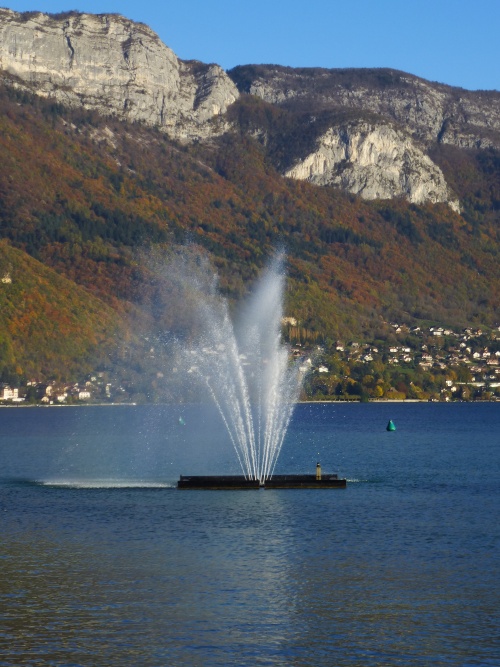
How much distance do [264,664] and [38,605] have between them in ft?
A: 26.7

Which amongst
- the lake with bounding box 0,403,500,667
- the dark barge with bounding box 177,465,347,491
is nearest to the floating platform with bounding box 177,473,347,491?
the dark barge with bounding box 177,465,347,491

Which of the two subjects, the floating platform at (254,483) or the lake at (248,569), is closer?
the lake at (248,569)

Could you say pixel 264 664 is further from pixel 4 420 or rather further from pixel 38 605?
pixel 4 420

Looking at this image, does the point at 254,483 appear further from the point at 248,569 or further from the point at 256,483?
the point at 248,569

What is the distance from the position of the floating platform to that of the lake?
47 cm

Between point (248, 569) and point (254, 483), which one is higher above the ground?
point (254, 483)

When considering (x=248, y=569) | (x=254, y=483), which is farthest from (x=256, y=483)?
(x=248, y=569)

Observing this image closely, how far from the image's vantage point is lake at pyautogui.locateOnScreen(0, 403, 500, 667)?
96.6ft

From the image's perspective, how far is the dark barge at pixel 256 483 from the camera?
60.7m

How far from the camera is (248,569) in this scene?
3897 centimetres

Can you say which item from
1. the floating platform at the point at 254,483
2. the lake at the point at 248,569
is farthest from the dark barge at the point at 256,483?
the lake at the point at 248,569

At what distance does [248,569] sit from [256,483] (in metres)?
21.8

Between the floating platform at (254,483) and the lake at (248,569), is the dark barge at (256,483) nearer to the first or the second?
the floating platform at (254,483)

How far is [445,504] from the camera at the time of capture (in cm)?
5709
